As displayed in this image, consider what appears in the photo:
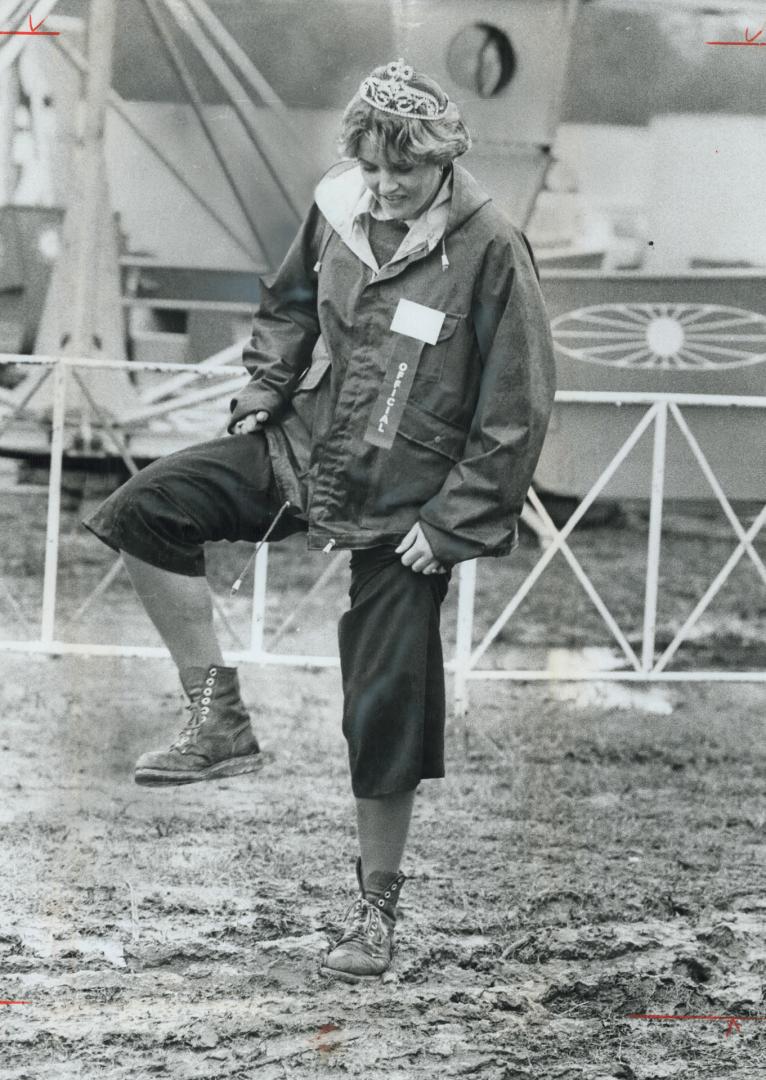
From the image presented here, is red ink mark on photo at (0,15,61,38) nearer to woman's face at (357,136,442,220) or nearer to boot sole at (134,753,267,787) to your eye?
woman's face at (357,136,442,220)

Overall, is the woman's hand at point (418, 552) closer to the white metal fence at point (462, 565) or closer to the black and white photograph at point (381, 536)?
the black and white photograph at point (381, 536)

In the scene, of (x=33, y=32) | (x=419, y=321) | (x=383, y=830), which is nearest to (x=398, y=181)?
(x=419, y=321)

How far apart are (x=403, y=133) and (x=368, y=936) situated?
1.52 meters

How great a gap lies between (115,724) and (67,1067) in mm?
2424

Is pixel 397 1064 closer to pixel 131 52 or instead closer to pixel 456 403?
pixel 456 403

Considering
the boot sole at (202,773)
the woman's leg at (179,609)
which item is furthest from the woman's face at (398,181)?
the boot sole at (202,773)

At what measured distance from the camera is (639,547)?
691 cm

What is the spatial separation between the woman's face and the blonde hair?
13 millimetres

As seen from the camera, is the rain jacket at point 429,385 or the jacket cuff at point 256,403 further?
the jacket cuff at point 256,403

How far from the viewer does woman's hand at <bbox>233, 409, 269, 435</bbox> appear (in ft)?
9.55

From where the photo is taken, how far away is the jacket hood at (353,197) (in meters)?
2.72

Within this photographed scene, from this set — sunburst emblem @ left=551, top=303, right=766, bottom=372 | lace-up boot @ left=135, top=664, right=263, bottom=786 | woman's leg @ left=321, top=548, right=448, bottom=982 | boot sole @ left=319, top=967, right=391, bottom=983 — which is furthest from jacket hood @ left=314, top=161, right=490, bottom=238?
sunburst emblem @ left=551, top=303, right=766, bottom=372

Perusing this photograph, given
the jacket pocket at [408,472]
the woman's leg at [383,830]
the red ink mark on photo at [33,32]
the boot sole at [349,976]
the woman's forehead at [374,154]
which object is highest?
the red ink mark on photo at [33,32]

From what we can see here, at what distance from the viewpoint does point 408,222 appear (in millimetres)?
2762
